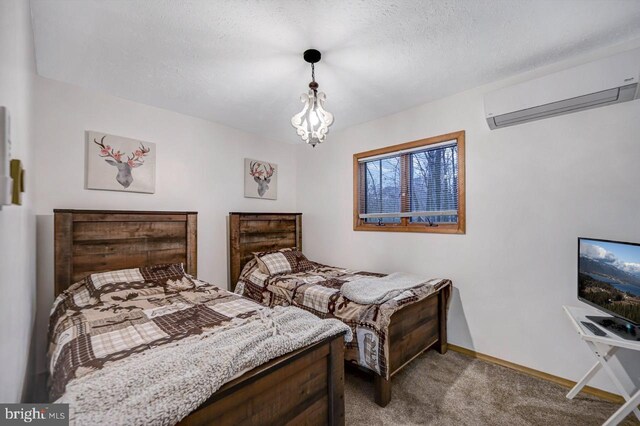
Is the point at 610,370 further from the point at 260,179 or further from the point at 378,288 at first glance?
the point at 260,179

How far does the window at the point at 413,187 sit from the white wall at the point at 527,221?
10 cm

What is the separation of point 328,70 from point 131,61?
1.49 meters

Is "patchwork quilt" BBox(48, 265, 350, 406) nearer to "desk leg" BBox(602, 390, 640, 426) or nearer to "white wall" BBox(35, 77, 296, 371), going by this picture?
"white wall" BBox(35, 77, 296, 371)

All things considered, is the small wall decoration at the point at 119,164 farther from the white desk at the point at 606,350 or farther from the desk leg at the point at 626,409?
the desk leg at the point at 626,409

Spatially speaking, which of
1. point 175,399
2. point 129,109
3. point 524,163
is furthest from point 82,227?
point 524,163

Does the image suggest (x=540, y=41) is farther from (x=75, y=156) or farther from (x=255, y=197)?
(x=75, y=156)

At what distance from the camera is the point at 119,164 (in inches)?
100

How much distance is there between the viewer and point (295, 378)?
123 cm

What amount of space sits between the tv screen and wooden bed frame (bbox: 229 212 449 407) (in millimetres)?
1010

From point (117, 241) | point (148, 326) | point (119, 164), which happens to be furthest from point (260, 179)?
point (148, 326)

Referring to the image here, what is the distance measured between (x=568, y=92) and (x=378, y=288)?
1979 millimetres

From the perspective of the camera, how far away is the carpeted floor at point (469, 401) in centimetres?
171

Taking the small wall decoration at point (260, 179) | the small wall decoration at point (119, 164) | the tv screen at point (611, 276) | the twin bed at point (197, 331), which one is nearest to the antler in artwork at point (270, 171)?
the small wall decoration at point (260, 179)

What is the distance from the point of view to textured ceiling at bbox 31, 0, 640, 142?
5.13 ft
